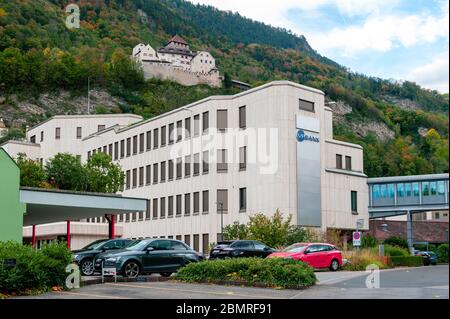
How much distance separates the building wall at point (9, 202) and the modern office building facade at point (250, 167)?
30511mm

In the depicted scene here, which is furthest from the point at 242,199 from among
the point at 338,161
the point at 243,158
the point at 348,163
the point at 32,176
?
the point at 32,176

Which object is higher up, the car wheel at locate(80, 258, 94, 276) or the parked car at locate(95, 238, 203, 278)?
the parked car at locate(95, 238, 203, 278)

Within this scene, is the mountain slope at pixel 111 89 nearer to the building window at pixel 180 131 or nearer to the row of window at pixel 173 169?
the row of window at pixel 173 169

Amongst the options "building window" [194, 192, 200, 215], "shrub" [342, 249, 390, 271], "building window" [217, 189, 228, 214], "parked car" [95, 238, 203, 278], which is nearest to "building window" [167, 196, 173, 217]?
"building window" [194, 192, 200, 215]

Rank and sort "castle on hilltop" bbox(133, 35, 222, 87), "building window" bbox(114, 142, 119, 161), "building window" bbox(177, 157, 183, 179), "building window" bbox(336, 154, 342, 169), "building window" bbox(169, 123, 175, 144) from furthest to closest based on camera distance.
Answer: "castle on hilltop" bbox(133, 35, 222, 87) → "building window" bbox(114, 142, 119, 161) → "building window" bbox(169, 123, 175, 144) → "building window" bbox(177, 157, 183, 179) → "building window" bbox(336, 154, 342, 169)

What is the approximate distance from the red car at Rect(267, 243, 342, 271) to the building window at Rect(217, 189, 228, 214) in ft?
79.3

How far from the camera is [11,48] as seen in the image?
146250 millimetres

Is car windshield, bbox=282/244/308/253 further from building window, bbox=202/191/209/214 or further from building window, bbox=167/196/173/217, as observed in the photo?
building window, bbox=167/196/173/217

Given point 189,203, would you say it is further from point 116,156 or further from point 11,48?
point 11,48

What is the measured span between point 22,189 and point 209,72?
6441 inches

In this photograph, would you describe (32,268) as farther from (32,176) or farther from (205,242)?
(32,176)

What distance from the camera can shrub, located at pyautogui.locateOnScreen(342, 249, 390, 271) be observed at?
126 feet

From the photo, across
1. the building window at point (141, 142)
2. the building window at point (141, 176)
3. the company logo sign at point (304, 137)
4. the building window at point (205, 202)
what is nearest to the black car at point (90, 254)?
the company logo sign at point (304, 137)
